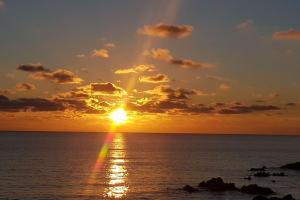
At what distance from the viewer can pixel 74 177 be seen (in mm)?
109938

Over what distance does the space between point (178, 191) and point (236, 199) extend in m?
12.8

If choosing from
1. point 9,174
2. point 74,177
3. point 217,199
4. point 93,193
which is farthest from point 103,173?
point 217,199

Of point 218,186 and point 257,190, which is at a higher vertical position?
point 218,186

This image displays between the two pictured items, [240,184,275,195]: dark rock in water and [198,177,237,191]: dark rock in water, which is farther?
[198,177,237,191]: dark rock in water

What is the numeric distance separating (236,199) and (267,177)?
123 feet

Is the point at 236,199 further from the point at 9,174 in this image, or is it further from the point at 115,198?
the point at 9,174

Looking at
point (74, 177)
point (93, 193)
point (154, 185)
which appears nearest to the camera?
point (93, 193)

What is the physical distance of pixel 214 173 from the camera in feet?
406

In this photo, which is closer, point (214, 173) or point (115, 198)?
point (115, 198)

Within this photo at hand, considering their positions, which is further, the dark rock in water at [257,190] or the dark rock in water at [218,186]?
the dark rock in water at [218,186]

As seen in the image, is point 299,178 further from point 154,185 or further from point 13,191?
point 13,191

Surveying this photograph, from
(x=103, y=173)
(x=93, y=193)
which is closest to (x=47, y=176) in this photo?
(x=103, y=173)

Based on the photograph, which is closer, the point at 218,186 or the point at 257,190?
the point at 257,190

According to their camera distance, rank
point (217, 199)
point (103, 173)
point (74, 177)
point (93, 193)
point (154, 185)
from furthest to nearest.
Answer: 1. point (103, 173)
2. point (74, 177)
3. point (154, 185)
4. point (93, 193)
5. point (217, 199)
